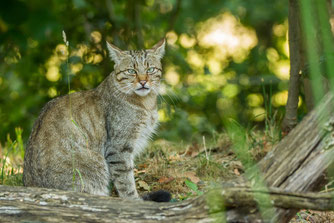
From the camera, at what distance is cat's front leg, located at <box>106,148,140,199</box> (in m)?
3.76

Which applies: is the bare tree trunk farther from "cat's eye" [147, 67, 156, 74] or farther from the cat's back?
the cat's back

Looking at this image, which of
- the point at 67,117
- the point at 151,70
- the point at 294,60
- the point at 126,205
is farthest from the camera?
the point at 151,70

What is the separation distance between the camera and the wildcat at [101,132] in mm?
3506

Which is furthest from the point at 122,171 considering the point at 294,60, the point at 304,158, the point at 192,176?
the point at 304,158

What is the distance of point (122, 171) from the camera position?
383 cm

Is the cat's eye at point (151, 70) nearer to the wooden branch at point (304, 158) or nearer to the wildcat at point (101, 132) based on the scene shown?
the wildcat at point (101, 132)

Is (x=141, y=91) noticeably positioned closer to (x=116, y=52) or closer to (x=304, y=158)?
(x=116, y=52)

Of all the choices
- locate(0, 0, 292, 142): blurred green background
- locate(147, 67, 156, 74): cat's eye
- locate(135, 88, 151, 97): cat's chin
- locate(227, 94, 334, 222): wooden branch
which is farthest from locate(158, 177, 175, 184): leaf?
locate(227, 94, 334, 222): wooden branch

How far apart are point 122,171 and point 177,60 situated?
286cm

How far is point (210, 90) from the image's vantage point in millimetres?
6863

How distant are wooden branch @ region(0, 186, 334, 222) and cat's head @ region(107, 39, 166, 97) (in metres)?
1.67

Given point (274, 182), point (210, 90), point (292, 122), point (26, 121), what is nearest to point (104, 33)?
point (26, 121)

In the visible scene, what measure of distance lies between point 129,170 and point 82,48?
7.20ft

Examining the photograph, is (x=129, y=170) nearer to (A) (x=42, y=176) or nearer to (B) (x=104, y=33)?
(A) (x=42, y=176)
